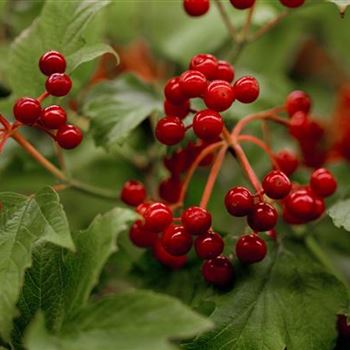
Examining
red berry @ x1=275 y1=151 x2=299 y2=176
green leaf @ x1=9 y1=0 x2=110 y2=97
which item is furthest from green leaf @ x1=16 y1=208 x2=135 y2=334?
red berry @ x1=275 y1=151 x2=299 y2=176

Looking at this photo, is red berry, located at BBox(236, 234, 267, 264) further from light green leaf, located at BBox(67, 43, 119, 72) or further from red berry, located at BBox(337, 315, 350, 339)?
light green leaf, located at BBox(67, 43, 119, 72)

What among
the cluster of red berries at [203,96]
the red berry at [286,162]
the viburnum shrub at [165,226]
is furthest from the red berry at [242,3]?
the red berry at [286,162]

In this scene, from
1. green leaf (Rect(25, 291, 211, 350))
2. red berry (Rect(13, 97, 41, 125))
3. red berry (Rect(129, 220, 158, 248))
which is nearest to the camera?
green leaf (Rect(25, 291, 211, 350))

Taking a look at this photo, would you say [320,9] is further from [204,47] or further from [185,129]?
[185,129]

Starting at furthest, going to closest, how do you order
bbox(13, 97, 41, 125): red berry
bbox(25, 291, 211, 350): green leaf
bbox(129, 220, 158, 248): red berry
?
bbox(129, 220, 158, 248): red berry
bbox(13, 97, 41, 125): red berry
bbox(25, 291, 211, 350): green leaf

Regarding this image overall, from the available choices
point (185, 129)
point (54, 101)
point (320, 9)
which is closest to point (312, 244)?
point (185, 129)

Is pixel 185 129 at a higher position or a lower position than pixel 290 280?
higher

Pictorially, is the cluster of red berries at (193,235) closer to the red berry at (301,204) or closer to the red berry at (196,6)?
the red berry at (301,204)
